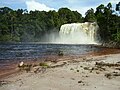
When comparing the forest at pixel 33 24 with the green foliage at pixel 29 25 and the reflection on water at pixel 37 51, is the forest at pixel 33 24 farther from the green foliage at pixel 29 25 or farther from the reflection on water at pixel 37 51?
the reflection on water at pixel 37 51

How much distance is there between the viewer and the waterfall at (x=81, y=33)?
11331cm

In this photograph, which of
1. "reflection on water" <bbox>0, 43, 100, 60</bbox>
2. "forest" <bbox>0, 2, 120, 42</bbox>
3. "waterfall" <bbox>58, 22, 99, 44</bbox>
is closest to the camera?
"reflection on water" <bbox>0, 43, 100, 60</bbox>

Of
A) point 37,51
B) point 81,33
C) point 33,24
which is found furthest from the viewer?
point 33,24

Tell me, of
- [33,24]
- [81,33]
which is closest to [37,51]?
[81,33]

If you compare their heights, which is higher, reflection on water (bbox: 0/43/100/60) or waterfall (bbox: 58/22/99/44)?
waterfall (bbox: 58/22/99/44)

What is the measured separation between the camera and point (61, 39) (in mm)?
125562

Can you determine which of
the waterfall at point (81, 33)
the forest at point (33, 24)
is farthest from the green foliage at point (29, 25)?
the waterfall at point (81, 33)

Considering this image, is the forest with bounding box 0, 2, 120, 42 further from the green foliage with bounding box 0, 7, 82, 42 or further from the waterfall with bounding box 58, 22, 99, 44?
the waterfall with bounding box 58, 22, 99, 44

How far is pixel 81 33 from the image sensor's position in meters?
115

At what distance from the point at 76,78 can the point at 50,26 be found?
5445 inches

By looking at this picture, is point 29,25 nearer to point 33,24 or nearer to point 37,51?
point 33,24

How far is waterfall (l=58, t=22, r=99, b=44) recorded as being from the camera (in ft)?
372

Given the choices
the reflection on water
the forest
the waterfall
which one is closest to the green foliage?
the forest

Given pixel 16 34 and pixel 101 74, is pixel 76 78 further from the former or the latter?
pixel 16 34
